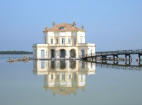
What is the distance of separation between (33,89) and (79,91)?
9.36ft

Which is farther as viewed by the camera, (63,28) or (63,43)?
(63,28)

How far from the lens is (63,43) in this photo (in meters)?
61.6

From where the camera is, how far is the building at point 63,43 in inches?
2367

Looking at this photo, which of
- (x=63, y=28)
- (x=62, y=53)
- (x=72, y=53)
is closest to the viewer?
(x=63, y=28)

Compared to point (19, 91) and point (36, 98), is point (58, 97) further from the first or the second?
point (19, 91)

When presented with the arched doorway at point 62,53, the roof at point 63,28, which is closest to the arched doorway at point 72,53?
the arched doorway at point 62,53

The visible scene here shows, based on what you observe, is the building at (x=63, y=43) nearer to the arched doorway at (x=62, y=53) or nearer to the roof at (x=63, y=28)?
the roof at (x=63, y=28)

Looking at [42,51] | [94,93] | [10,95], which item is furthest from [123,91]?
[42,51]

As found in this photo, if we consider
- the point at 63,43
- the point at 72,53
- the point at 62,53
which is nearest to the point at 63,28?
the point at 63,43

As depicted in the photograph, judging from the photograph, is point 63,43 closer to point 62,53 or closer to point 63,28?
point 63,28

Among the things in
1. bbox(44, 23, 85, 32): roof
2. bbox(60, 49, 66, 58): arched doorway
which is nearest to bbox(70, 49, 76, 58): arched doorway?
bbox(60, 49, 66, 58): arched doorway

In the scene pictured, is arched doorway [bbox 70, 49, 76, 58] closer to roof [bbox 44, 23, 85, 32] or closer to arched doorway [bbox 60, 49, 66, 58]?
arched doorway [bbox 60, 49, 66, 58]

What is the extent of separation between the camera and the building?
60.1 m

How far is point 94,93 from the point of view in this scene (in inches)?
635
